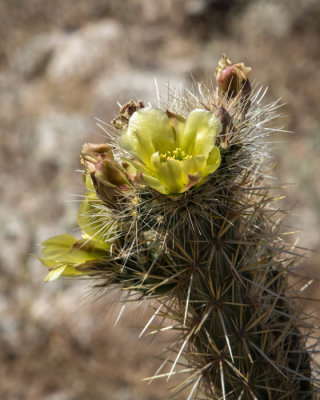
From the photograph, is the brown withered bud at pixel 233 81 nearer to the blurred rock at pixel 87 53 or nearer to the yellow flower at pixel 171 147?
the yellow flower at pixel 171 147

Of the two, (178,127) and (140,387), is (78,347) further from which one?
(178,127)

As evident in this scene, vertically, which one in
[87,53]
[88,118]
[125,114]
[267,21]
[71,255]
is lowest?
[71,255]

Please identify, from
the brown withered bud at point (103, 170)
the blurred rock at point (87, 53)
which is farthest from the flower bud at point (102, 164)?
the blurred rock at point (87, 53)

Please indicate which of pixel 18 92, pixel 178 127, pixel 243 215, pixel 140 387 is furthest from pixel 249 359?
pixel 18 92

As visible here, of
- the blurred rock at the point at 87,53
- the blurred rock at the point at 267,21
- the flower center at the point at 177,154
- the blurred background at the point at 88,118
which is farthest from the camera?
the blurred rock at the point at 87,53

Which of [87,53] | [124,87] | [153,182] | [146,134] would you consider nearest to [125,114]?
[146,134]

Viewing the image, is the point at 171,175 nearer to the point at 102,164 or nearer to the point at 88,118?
the point at 102,164
